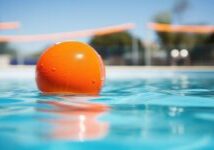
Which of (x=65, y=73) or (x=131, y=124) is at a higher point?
(x=65, y=73)

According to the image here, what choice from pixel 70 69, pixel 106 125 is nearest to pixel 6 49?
pixel 70 69

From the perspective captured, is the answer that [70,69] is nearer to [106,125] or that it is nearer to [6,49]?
[106,125]

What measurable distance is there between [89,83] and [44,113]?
3.97 ft

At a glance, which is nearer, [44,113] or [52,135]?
[52,135]

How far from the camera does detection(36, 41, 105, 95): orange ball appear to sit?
4051 mm

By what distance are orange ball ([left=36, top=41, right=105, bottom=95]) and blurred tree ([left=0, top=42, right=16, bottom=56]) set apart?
14909 mm

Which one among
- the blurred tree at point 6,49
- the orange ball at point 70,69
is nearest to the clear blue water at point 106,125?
the orange ball at point 70,69

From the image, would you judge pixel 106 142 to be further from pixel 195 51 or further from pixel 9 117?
pixel 195 51

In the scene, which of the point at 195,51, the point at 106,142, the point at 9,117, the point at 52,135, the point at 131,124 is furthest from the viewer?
the point at 195,51

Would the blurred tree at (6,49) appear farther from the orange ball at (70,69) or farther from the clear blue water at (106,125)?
the clear blue water at (106,125)

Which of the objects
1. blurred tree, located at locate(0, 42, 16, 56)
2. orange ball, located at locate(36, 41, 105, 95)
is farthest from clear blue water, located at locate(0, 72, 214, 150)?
blurred tree, located at locate(0, 42, 16, 56)

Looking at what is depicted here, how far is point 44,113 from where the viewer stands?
117 inches

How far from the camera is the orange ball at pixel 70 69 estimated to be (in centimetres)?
405

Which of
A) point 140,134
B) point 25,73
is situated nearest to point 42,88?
point 140,134
